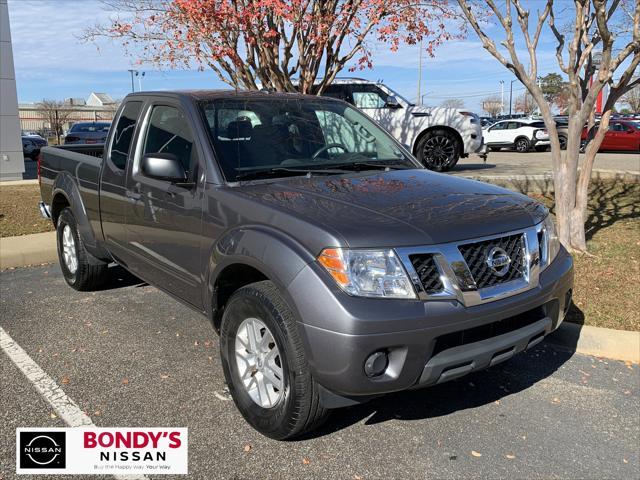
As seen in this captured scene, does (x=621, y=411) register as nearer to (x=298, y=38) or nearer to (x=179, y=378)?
(x=179, y=378)

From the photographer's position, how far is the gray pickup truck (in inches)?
105

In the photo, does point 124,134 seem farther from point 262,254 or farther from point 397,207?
point 397,207

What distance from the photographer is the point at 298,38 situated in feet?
30.4

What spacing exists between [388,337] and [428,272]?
1.21ft

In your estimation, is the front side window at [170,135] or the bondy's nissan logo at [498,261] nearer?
the bondy's nissan logo at [498,261]

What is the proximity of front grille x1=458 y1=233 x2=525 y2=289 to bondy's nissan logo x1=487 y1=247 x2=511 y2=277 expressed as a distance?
11mm

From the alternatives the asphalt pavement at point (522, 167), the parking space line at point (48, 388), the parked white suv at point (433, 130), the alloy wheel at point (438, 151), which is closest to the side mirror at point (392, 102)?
the parked white suv at point (433, 130)

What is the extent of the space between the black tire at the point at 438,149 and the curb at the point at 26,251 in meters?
8.24

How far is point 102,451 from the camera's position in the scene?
9.98 ft

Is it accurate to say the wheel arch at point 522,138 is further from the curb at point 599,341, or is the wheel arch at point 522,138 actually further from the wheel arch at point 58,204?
the wheel arch at point 58,204

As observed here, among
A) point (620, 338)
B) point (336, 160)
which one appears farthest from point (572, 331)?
point (336, 160)

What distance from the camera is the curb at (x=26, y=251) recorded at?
22.5 ft

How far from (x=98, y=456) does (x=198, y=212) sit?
1414mm

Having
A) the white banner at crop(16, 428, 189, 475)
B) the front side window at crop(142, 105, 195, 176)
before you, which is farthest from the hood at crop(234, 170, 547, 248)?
the white banner at crop(16, 428, 189, 475)
